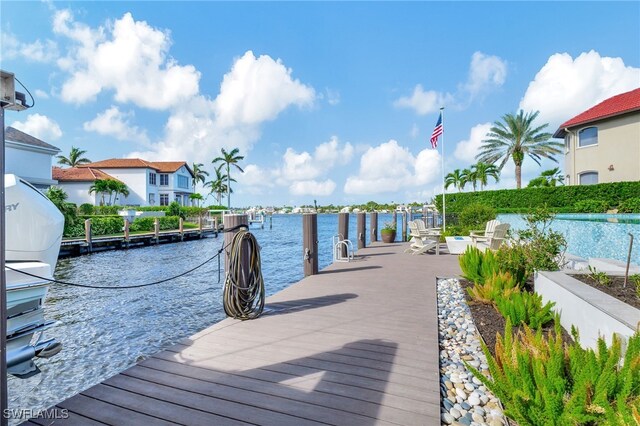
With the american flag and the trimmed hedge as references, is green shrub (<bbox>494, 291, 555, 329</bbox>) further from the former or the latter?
the american flag

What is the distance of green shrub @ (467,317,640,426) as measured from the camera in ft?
6.19

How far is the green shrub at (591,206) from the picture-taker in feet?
57.5

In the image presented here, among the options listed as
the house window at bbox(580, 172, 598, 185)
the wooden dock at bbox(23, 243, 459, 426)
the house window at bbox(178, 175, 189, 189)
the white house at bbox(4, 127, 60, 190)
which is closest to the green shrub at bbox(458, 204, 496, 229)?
the house window at bbox(580, 172, 598, 185)

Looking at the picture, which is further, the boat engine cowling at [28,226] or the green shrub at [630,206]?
the green shrub at [630,206]

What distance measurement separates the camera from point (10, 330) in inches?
107

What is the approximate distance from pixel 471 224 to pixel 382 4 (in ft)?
36.1

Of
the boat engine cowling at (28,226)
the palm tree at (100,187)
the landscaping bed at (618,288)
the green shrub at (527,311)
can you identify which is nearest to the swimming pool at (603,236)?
the landscaping bed at (618,288)

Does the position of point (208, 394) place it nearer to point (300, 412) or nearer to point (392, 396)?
point (300, 412)

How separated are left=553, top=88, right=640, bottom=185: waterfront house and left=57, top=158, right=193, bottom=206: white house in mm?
42698

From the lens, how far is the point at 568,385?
89.2 inches

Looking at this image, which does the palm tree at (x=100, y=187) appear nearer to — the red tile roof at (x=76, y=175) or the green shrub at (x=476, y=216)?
the red tile roof at (x=76, y=175)

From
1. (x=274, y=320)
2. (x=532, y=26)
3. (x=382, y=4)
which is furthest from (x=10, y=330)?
(x=532, y=26)

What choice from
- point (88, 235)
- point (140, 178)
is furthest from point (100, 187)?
point (88, 235)

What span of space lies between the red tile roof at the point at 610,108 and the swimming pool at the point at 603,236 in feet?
49.9
